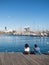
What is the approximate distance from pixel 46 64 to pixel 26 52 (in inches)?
288

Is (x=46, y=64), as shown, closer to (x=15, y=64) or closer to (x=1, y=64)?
(x=15, y=64)

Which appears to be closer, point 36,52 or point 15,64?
point 15,64

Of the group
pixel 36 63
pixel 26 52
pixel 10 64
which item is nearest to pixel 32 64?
pixel 36 63

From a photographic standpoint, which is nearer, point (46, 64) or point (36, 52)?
point (46, 64)

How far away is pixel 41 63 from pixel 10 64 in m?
2.63

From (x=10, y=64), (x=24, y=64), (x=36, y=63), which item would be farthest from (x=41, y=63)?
(x=10, y=64)

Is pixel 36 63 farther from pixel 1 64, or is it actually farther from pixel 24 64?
pixel 1 64

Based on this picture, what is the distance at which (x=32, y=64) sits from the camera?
15734mm

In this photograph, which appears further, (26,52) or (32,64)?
(26,52)

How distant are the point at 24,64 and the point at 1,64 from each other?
194 cm

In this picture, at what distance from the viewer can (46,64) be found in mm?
15641

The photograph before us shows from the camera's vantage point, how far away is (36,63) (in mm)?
16203

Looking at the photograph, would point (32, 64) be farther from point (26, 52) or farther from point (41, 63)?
point (26, 52)

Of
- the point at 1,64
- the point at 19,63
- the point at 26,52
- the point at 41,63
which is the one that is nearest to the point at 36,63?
the point at 41,63
